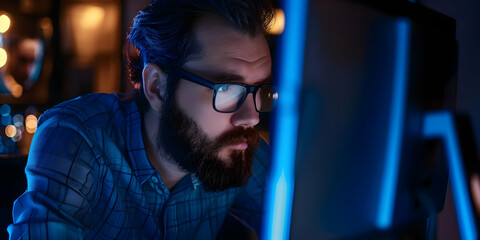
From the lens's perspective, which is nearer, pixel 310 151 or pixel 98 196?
pixel 98 196

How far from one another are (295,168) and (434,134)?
512 mm

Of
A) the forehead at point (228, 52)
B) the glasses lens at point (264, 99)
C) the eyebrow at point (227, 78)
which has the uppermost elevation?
the forehead at point (228, 52)

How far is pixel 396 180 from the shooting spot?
3.30 ft

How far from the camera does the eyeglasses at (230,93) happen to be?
742 mm

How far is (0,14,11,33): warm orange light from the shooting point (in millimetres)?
569

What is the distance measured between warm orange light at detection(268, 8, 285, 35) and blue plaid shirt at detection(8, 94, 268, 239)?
247 mm

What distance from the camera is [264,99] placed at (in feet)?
2.50

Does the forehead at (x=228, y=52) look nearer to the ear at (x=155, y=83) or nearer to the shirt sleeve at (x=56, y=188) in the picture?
the ear at (x=155, y=83)

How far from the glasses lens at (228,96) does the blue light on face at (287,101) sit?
10 centimetres

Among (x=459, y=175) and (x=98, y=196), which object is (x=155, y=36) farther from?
(x=459, y=175)

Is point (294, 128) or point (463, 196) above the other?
point (294, 128)

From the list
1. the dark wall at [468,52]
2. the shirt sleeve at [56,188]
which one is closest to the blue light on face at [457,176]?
the dark wall at [468,52]

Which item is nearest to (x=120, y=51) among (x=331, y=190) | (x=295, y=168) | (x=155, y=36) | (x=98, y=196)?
(x=155, y=36)

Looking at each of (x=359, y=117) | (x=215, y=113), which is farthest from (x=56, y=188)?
(x=359, y=117)
